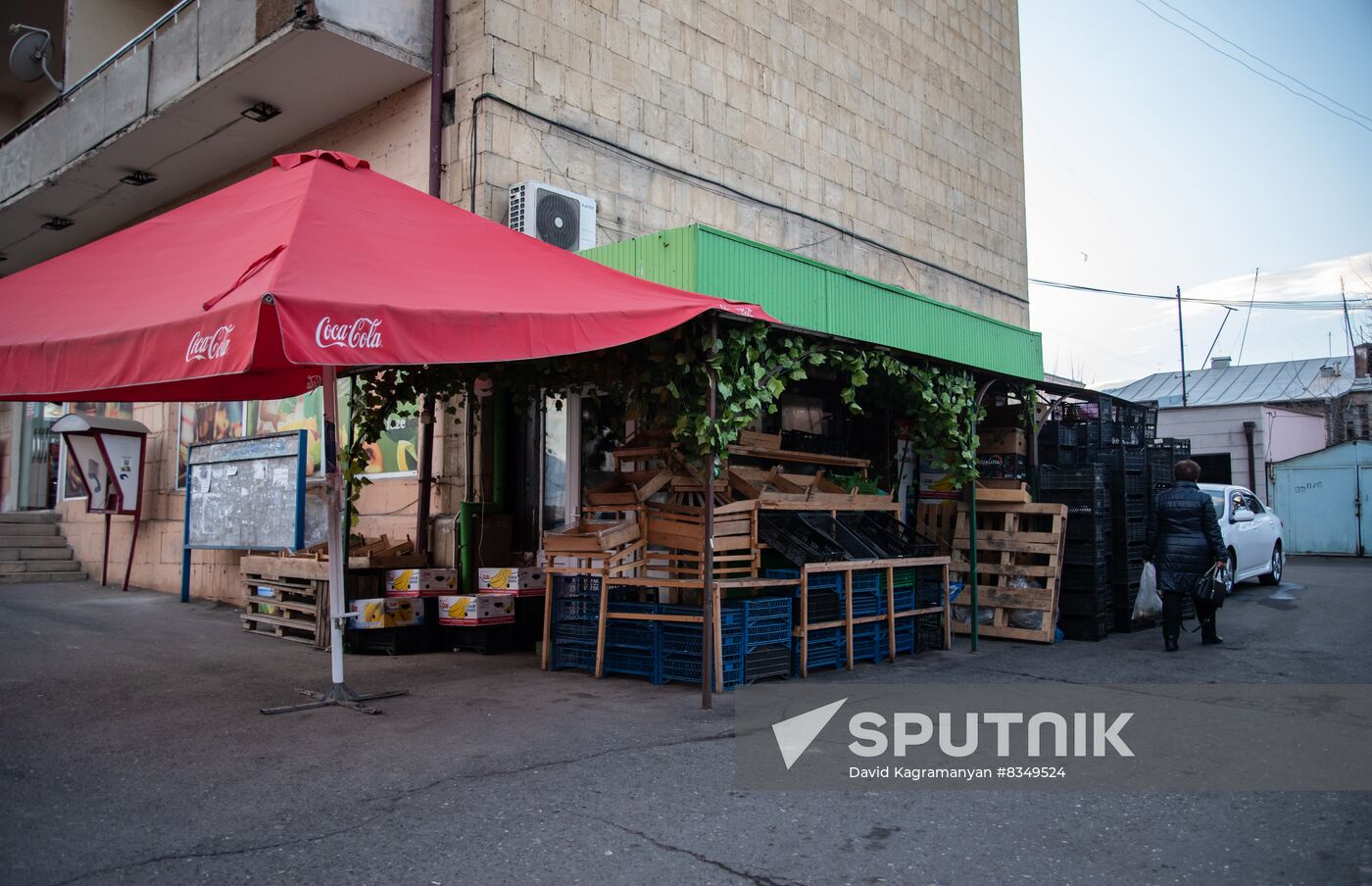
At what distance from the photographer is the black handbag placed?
9.23 meters

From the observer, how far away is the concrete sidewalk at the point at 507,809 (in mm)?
3754

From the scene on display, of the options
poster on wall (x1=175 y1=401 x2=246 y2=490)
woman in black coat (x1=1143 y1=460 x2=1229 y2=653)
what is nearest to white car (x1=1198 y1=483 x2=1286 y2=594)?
woman in black coat (x1=1143 y1=460 x2=1229 y2=653)

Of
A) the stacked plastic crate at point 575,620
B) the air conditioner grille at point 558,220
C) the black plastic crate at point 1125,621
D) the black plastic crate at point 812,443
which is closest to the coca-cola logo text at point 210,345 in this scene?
the stacked plastic crate at point 575,620

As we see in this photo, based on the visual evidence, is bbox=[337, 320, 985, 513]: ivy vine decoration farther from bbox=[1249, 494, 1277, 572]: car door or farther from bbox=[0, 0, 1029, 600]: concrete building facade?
bbox=[1249, 494, 1277, 572]: car door

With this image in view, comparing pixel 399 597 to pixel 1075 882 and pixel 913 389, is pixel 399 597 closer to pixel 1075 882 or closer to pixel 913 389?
pixel 913 389

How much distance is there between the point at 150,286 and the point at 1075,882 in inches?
229

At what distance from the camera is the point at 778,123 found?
13.6 metres

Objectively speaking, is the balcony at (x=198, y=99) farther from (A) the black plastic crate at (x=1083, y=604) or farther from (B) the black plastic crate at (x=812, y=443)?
(A) the black plastic crate at (x=1083, y=604)

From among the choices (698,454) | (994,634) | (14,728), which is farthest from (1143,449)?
(14,728)

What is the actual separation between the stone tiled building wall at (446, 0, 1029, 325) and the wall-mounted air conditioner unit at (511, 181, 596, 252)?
362 millimetres

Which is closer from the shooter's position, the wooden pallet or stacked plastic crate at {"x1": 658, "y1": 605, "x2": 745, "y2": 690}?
stacked plastic crate at {"x1": 658, "y1": 605, "x2": 745, "y2": 690}

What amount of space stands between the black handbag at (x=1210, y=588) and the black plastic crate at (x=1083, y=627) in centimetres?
98

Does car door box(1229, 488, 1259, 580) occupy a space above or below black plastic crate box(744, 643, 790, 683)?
above

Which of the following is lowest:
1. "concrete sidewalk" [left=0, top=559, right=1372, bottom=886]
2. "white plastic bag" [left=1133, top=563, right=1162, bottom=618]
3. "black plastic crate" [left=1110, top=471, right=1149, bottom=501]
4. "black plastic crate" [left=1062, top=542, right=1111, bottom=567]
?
"concrete sidewalk" [left=0, top=559, right=1372, bottom=886]
